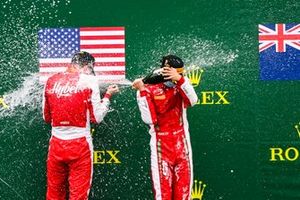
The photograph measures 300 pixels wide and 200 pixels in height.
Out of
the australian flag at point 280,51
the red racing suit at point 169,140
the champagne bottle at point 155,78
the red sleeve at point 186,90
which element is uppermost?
the australian flag at point 280,51

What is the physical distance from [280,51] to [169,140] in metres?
1.48

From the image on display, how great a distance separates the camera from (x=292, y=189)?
5289 millimetres

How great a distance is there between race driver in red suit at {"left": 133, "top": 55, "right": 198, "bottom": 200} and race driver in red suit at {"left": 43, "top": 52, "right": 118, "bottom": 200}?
1.45 ft

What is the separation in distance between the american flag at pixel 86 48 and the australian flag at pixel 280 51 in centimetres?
138

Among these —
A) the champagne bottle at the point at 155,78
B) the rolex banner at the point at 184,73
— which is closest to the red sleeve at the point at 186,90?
the champagne bottle at the point at 155,78

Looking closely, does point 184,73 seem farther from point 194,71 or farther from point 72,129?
point 72,129

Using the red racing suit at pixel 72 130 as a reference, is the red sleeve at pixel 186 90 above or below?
above

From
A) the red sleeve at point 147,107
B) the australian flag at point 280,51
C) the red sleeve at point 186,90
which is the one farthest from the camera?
Result: the australian flag at point 280,51

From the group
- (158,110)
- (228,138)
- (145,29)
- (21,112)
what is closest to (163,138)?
(158,110)

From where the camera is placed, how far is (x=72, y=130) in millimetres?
4754

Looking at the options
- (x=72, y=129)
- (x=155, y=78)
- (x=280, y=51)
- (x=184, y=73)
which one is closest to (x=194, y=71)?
(x=184, y=73)

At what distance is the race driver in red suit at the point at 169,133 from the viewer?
467 cm

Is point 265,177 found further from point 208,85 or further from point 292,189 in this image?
point 208,85

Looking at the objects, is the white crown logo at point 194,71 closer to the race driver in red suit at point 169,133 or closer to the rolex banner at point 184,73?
the rolex banner at point 184,73
